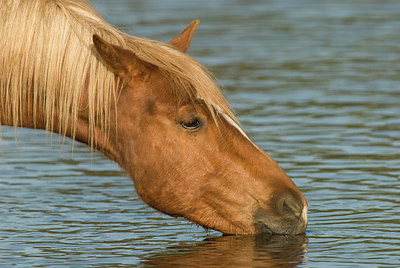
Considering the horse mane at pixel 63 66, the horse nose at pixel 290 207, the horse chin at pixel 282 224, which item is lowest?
the horse chin at pixel 282 224

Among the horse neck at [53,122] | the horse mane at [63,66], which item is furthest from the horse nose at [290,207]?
the horse neck at [53,122]

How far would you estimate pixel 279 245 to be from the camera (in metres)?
6.56

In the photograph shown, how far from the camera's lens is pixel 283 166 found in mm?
9344

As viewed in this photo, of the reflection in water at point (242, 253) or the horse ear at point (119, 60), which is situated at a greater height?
the horse ear at point (119, 60)

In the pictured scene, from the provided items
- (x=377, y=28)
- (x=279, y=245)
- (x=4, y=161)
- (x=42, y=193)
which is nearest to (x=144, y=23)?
(x=377, y=28)

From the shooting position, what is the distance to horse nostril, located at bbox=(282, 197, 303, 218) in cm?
610

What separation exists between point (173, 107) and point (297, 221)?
3.81 ft

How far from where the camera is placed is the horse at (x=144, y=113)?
5.96m

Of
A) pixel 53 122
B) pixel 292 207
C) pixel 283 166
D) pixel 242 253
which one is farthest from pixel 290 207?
pixel 283 166

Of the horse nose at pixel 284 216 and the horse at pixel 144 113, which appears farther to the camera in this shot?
the horse nose at pixel 284 216

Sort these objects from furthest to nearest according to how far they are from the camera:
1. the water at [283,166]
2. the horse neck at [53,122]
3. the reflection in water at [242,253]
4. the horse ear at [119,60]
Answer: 1. the water at [283,166]
2. the reflection in water at [242,253]
3. the horse neck at [53,122]
4. the horse ear at [119,60]

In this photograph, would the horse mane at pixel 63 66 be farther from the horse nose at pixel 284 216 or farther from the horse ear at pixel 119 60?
the horse nose at pixel 284 216

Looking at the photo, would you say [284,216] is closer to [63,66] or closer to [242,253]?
[242,253]

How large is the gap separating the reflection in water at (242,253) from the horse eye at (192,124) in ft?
3.06
